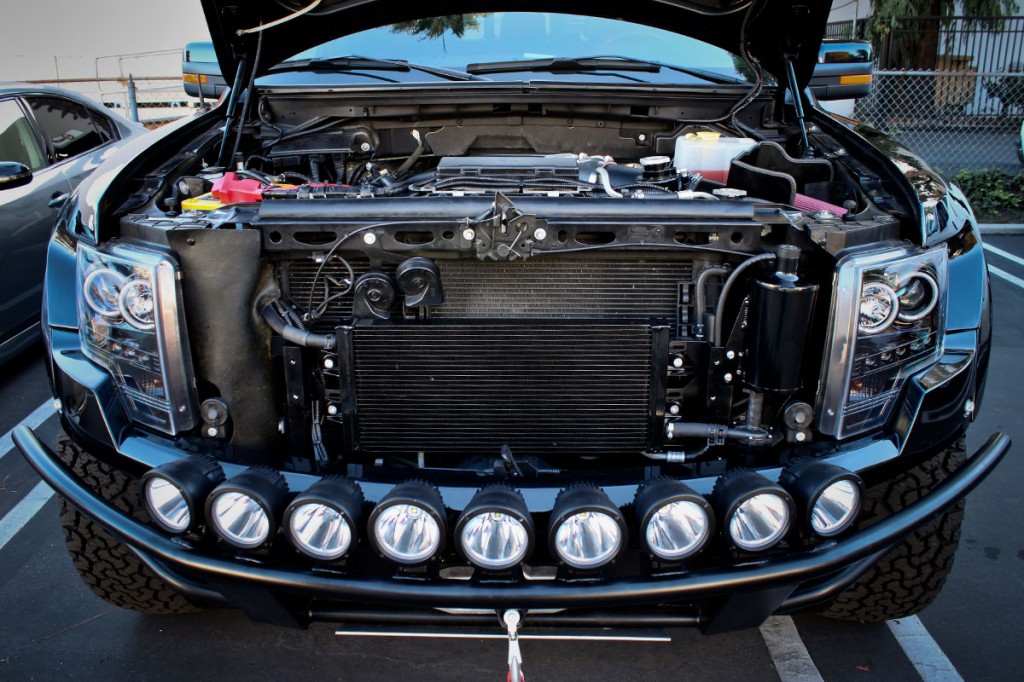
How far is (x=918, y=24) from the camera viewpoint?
44.4 feet

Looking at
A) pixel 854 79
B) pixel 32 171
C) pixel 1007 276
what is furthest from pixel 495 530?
pixel 1007 276

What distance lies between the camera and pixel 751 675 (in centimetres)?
241

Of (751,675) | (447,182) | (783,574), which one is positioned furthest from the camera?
(447,182)

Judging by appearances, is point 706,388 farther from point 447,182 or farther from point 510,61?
point 510,61

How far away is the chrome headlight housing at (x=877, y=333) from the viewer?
6.38ft

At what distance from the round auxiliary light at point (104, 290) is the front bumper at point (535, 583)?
390 millimetres

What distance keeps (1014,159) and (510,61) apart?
9126 millimetres

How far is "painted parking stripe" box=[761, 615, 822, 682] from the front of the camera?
2.41 metres

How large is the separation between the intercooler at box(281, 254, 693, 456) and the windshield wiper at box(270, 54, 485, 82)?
4.91 feet

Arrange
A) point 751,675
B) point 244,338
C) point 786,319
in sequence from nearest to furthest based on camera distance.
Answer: point 786,319
point 244,338
point 751,675

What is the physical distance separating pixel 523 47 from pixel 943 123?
30.4 ft

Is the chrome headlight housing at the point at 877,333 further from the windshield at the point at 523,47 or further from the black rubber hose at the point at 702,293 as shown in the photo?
the windshield at the point at 523,47

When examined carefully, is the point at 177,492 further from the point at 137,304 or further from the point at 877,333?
the point at 877,333

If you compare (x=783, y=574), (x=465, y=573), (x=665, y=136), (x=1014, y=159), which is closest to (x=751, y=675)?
(x=783, y=574)
